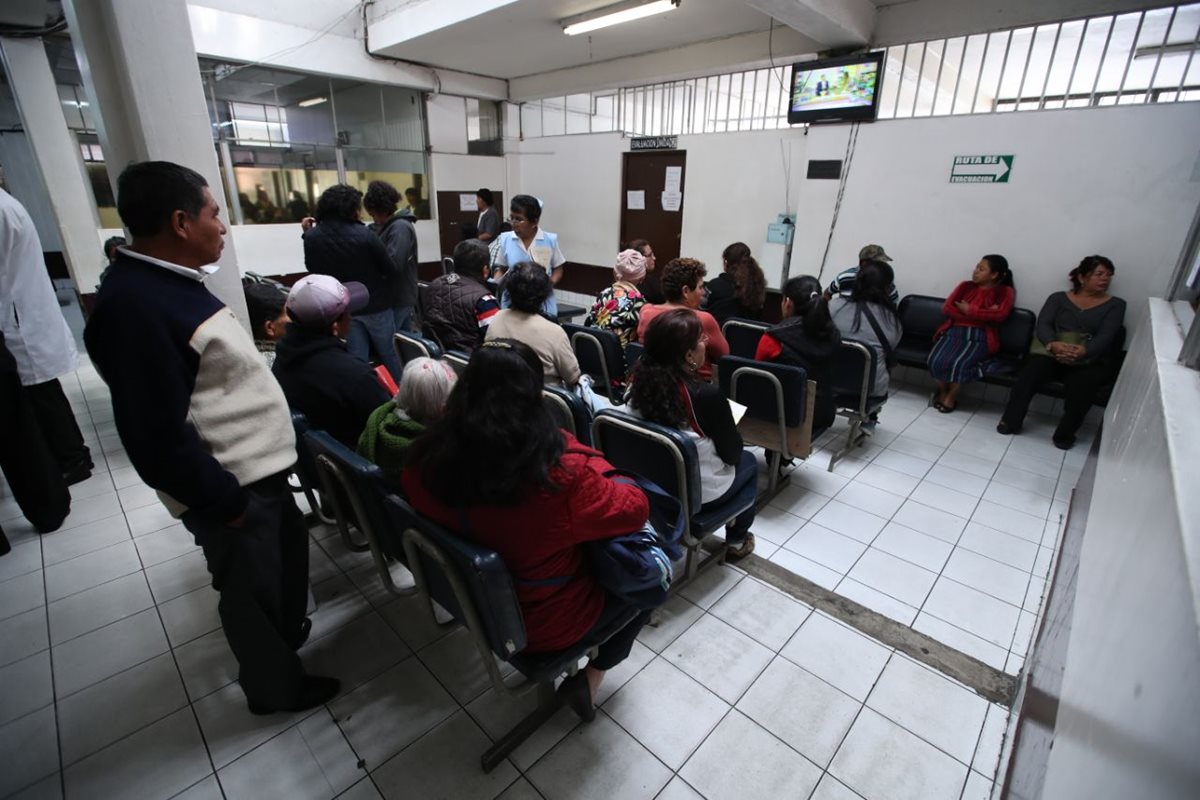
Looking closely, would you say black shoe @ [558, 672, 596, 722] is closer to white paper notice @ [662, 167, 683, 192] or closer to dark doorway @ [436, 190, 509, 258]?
white paper notice @ [662, 167, 683, 192]

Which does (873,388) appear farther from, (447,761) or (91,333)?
(91,333)

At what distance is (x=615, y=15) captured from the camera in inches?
181

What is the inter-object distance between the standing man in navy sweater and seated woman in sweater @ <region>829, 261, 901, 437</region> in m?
3.08

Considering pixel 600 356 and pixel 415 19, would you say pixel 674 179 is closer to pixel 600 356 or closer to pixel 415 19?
pixel 415 19

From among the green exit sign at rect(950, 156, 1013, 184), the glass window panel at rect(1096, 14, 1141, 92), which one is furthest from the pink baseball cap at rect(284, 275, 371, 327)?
the glass window panel at rect(1096, 14, 1141, 92)

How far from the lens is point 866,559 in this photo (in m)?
2.48

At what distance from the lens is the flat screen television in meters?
4.37

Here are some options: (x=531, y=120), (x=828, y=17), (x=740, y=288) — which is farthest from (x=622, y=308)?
(x=531, y=120)

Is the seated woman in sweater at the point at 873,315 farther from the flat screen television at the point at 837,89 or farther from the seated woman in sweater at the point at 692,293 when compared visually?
the flat screen television at the point at 837,89

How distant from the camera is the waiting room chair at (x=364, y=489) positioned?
1513 mm

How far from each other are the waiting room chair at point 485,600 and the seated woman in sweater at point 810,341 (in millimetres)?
1748

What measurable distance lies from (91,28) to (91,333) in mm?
1941

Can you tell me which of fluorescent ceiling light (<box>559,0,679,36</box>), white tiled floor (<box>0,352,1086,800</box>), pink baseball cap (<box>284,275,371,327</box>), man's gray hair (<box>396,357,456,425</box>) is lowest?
white tiled floor (<box>0,352,1086,800</box>)

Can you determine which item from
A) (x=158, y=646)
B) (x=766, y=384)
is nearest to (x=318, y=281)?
(x=158, y=646)
